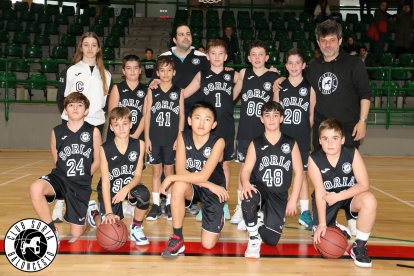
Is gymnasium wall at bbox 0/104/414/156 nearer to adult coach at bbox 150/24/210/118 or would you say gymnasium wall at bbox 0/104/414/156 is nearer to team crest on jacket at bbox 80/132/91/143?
adult coach at bbox 150/24/210/118

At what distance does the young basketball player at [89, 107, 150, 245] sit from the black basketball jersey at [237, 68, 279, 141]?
44.2 inches

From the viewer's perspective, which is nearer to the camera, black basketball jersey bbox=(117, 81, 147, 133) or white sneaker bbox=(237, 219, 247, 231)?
white sneaker bbox=(237, 219, 247, 231)

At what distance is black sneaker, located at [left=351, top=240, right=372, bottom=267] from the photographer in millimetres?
3986

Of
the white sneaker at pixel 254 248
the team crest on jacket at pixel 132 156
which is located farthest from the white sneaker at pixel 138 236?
the white sneaker at pixel 254 248

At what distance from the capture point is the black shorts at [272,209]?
14.7 ft

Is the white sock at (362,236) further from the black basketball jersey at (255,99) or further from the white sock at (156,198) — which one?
the white sock at (156,198)

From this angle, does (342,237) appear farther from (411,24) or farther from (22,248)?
(411,24)

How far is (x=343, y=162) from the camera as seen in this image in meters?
4.36

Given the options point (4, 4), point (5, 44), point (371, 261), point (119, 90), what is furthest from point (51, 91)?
point (371, 261)

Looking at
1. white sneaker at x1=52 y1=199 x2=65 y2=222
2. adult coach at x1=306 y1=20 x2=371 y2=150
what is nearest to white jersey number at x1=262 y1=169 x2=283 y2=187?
adult coach at x1=306 y1=20 x2=371 y2=150

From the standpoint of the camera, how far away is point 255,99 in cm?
535

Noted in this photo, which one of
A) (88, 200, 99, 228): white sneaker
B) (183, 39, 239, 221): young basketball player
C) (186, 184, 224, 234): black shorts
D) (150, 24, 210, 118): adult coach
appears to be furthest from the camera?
(150, 24, 210, 118): adult coach

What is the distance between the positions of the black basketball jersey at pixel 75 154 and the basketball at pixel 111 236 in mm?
584

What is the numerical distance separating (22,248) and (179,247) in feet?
3.81
